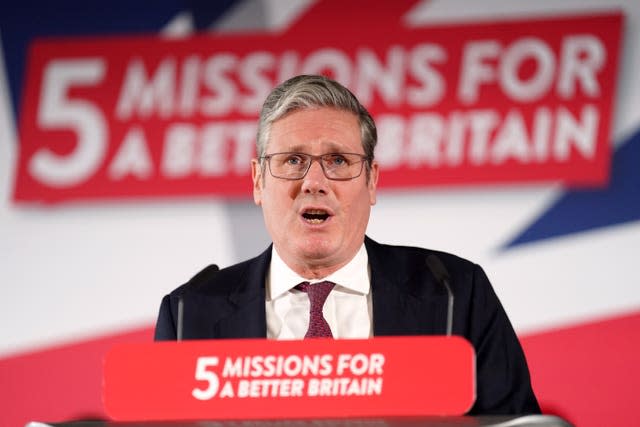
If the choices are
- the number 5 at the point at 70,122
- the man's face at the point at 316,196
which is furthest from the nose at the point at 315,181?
the number 5 at the point at 70,122

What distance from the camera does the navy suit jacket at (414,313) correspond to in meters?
1.89

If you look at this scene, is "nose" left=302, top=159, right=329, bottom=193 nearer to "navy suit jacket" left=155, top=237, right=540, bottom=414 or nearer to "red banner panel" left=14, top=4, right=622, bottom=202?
"navy suit jacket" left=155, top=237, right=540, bottom=414

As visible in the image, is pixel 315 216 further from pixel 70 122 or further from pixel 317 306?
pixel 70 122

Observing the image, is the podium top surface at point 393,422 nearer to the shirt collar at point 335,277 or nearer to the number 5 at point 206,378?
the number 5 at point 206,378

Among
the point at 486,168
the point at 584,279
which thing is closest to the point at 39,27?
the point at 486,168

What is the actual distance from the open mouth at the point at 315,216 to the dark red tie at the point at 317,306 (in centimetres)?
13

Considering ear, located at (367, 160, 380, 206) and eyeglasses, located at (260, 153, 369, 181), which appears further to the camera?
ear, located at (367, 160, 380, 206)

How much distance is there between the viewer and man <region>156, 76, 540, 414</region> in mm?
1976

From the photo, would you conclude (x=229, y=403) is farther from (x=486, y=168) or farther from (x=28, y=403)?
(x=28, y=403)

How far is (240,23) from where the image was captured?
13.4 ft

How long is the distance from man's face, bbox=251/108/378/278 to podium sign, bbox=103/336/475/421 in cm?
51

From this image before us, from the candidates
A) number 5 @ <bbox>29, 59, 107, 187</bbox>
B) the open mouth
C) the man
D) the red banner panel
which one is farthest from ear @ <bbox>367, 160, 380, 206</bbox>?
number 5 @ <bbox>29, 59, 107, 187</bbox>

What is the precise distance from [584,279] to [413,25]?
45.7 inches

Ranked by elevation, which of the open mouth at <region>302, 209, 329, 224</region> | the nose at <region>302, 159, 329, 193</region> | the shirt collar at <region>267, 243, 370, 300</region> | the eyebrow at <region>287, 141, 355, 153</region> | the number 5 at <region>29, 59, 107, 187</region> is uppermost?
the number 5 at <region>29, 59, 107, 187</region>
